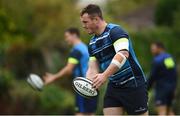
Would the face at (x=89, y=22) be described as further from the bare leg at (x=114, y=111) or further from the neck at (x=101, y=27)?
the bare leg at (x=114, y=111)

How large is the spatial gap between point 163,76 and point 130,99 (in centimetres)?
695

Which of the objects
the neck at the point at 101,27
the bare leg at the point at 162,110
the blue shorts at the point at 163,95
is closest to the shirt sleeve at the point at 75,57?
the blue shorts at the point at 163,95

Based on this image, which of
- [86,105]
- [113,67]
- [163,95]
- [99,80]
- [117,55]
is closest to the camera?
[99,80]

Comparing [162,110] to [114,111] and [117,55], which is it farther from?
[117,55]

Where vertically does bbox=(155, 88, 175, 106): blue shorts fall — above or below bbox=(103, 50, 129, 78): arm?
below

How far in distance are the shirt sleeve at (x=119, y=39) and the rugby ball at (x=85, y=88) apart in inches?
21.1

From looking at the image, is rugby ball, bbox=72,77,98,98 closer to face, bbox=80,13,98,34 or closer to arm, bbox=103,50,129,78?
arm, bbox=103,50,129,78

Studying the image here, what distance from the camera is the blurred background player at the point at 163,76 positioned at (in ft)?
49.6

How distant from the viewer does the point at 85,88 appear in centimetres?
804

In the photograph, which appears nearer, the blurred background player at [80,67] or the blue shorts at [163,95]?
the blurred background player at [80,67]

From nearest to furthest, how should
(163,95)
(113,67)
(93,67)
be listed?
1. (113,67)
2. (93,67)
3. (163,95)

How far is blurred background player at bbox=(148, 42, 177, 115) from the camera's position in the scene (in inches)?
595

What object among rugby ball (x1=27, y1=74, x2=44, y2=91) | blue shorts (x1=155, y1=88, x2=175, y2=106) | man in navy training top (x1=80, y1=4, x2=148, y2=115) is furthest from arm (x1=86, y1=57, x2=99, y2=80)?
blue shorts (x1=155, y1=88, x2=175, y2=106)

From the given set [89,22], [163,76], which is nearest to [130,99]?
[89,22]
